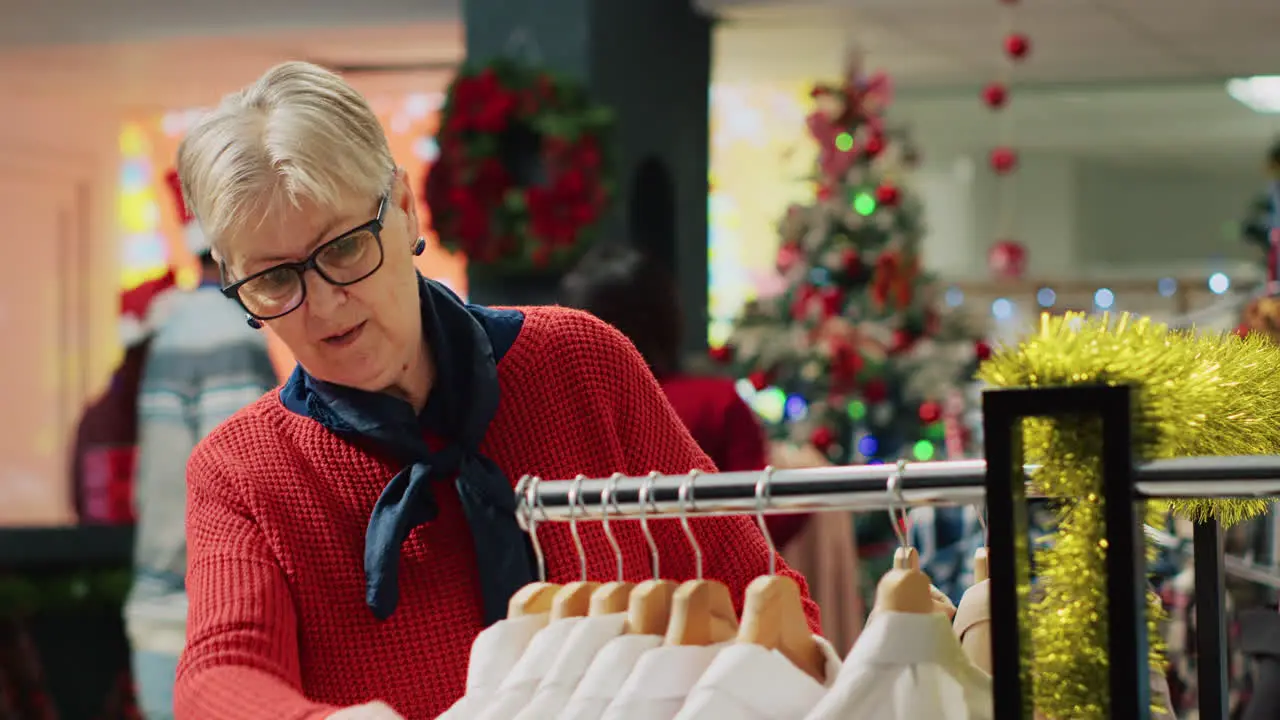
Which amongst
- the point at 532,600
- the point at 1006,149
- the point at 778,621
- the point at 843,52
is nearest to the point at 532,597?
the point at 532,600

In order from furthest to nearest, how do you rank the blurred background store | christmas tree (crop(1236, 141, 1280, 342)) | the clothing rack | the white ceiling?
1. the blurred background store
2. the white ceiling
3. christmas tree (crop(1236, 141, 1280, 342))
4. the clothing rack

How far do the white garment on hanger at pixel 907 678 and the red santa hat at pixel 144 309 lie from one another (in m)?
2.94

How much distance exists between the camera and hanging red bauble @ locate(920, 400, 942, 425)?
5473mm

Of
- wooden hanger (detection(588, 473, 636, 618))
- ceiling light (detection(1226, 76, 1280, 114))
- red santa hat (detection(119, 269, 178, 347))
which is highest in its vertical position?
ceiling light (detection(1226, 76, 1280, 114))

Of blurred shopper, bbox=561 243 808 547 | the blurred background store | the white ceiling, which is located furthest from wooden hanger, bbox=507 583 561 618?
the white ceiling

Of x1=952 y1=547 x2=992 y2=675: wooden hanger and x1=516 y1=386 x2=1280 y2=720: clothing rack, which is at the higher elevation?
x1=516 y1=386 x2=1280 y2=720: clothing rack

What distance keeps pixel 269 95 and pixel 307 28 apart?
552 centimetres

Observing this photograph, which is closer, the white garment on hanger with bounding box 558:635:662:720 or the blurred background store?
the white garment on hanger with bounding box 558:635:662:720

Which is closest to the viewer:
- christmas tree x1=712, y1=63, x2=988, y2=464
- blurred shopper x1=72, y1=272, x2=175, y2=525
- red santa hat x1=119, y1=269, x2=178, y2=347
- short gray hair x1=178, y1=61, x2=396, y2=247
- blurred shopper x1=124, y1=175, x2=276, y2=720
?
short gray hair x1=178, y1=61, x2=396, y2=247

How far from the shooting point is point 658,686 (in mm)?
1139

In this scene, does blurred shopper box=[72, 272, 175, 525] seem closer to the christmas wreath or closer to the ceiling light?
the christmas wreath

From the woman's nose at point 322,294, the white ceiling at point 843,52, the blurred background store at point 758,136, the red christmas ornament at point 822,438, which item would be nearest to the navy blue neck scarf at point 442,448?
the woman's nose at point 322,294

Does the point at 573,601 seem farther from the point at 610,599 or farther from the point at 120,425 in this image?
the point at 120,425

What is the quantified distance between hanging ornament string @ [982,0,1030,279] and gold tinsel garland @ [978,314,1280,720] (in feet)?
16.5
